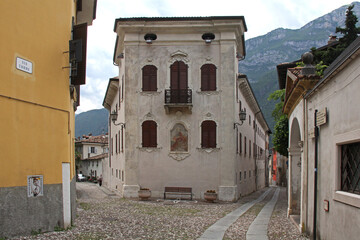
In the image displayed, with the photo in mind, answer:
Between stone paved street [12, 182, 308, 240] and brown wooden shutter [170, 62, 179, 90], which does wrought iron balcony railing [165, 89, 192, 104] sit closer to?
brown wooden shutter [170, 62, 179, 90]

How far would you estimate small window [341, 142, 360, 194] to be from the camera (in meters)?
7.37

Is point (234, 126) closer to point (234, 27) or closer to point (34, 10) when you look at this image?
point (234, 27)

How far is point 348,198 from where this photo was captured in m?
7.41

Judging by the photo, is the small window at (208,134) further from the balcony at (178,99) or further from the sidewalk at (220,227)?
the sidewalk at (220,227)

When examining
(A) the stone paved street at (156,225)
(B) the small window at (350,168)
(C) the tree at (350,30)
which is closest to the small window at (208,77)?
(C) the tree at (350,30)

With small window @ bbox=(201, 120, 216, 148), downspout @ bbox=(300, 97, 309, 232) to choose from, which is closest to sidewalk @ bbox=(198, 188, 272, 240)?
downspout @ bbox=(300, 97, 309, 232)

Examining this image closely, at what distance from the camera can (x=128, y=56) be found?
989 inches

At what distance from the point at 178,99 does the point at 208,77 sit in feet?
7.26

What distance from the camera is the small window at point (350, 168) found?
7371 millimetres

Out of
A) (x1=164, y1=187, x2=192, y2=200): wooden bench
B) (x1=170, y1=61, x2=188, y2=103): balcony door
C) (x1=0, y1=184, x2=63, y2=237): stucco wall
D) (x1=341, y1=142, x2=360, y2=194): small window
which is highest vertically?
(x1=170, y1=61, x2=188, y2=103): balcony door

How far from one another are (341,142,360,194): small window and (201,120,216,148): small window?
1688cm

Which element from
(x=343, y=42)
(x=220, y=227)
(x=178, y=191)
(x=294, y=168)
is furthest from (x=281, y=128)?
(x=220, y=227)

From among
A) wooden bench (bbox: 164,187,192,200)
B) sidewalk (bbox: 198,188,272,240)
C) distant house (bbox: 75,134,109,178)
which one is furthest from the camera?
distant house (bbox: 75,134,109,178)

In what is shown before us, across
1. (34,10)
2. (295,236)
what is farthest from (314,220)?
(34,10)
